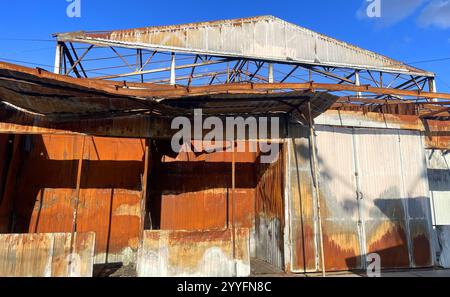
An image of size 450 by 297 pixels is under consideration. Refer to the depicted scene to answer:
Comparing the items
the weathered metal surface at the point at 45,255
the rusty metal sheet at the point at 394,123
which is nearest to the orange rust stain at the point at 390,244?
the rusty metal sheet at the point at 394,123

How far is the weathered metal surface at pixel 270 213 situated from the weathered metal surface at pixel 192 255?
47.2 inches

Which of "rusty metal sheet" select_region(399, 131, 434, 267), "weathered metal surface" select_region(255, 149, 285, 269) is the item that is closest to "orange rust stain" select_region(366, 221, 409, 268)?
"rusty metal sheet" select_region(399, 131, 434, 267)

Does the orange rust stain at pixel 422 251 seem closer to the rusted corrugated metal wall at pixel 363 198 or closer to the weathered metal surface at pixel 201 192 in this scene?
the rusted corrugated metal wall at pixel 363 198

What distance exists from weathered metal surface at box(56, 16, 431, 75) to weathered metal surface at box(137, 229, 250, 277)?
8.15 meters

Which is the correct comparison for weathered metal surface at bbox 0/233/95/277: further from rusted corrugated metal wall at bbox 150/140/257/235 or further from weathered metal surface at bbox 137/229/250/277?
rusted corrugated metal wall at bbox 150/140/257/235

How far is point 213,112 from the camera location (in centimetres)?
746

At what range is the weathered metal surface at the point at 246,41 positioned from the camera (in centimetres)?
1211

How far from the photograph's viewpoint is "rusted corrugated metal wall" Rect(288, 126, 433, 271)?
732 cm
